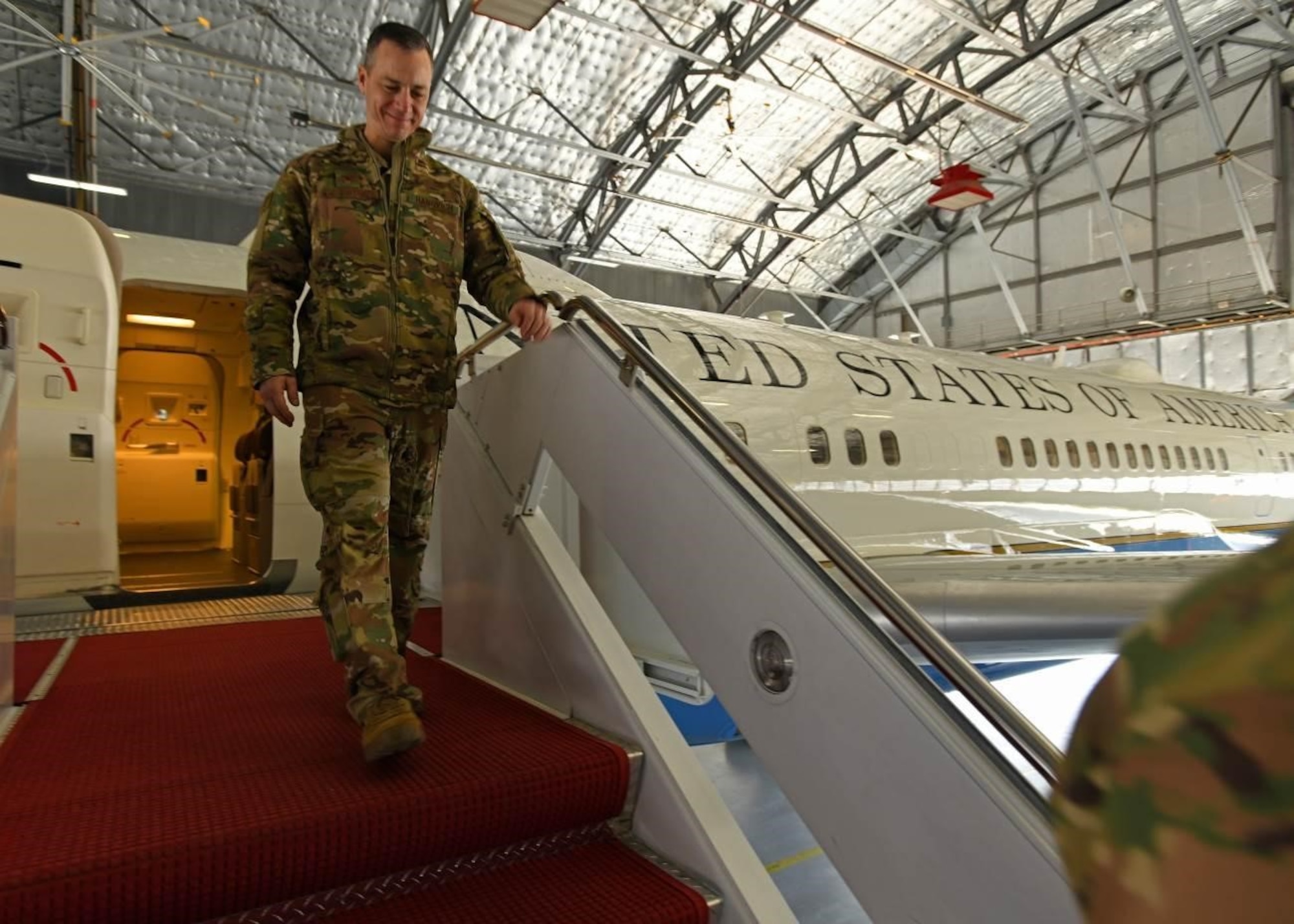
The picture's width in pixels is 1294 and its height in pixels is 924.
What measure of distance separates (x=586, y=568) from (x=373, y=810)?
2.49m

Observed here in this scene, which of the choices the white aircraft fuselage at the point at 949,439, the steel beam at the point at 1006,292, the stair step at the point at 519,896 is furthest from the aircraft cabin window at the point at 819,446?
the steel beam at the point at 1006,292

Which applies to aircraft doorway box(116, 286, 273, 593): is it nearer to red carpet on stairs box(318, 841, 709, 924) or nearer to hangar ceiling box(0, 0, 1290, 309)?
hangar ceiling box(0, 0, 1290, 309)

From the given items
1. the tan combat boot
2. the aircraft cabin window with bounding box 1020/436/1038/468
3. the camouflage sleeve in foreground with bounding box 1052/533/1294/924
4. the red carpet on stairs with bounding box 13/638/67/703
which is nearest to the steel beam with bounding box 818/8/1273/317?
the aircraft cabin window with bounding box 1020/436/1038/468

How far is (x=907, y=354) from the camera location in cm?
682

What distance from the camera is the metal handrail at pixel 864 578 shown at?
4.59ft

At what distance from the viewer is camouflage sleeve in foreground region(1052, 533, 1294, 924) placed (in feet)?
1.18

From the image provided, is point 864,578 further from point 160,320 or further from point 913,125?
point 913,125

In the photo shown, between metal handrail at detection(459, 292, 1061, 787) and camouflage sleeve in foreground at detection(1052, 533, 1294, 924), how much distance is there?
0.84m

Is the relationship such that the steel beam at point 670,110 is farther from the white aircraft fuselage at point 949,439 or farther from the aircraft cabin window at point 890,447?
the aircraft cabin window at point 890,447

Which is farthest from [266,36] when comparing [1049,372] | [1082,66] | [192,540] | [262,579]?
[1082,66]

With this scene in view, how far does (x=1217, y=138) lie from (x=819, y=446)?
1475 centimetres

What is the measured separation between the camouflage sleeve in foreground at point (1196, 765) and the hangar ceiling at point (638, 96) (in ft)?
33.4

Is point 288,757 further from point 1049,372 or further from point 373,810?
point 1049,372

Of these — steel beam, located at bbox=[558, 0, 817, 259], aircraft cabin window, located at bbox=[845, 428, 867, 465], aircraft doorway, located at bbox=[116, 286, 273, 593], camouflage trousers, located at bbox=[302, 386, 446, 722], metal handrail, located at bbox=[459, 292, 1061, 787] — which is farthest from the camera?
steel beam, located at bbox=[558, 0, 817, 259]
